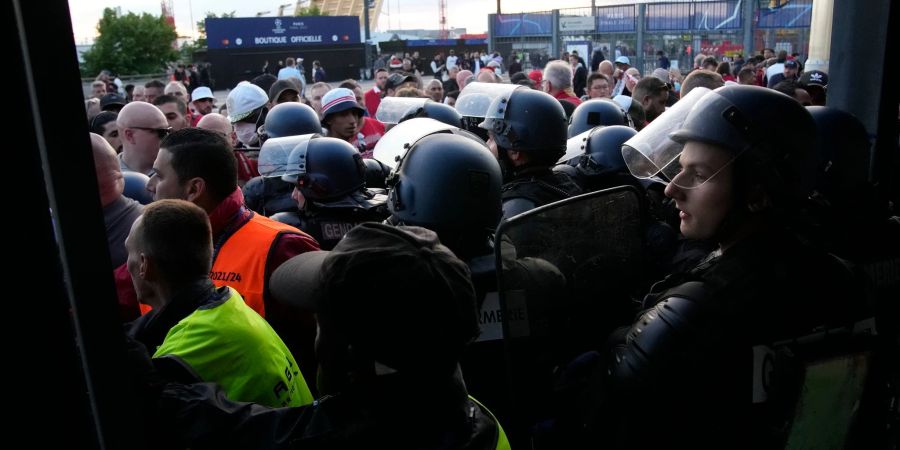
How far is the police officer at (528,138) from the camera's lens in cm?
388

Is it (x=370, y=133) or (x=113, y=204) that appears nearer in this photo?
(x=113, y=204)

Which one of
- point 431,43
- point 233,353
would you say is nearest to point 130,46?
point 431,43

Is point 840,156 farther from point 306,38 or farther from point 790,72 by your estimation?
point 306,38

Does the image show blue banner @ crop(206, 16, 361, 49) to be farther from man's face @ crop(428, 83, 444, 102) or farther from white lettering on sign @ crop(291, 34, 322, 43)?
man's face @ crop(428, 83, 444, 102)

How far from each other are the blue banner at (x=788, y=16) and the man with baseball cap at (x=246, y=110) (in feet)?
65.1

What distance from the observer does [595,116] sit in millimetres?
5414

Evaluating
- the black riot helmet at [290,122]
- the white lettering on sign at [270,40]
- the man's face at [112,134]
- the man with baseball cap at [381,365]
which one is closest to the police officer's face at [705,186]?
the man with baseball cap at [381,365]

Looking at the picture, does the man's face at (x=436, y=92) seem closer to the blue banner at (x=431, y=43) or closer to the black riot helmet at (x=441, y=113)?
the black riot helmet at (x=441, y=113)

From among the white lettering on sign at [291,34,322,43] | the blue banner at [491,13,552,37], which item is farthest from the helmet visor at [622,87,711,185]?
the white lettering on sign at [291,34,322,43]

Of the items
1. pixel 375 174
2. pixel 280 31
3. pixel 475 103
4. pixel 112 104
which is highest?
pixel 280 31

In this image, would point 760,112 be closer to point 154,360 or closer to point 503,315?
point 503,315

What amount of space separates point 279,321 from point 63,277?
6.19ft

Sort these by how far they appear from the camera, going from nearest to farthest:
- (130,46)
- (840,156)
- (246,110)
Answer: (840,156) < (246,110) < (130,46)

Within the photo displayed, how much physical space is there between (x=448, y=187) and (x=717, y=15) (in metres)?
24.1
